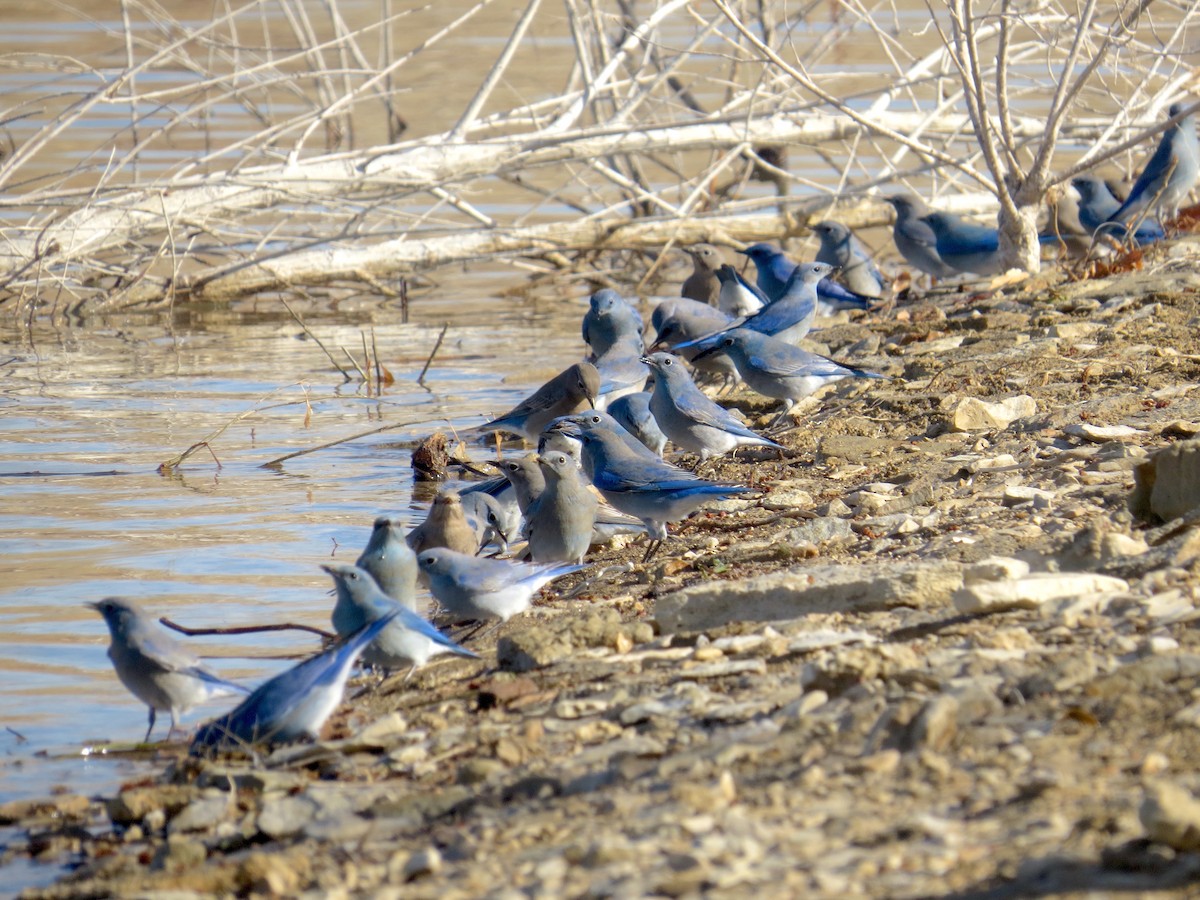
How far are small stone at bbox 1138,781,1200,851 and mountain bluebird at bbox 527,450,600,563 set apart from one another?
318 centimetres

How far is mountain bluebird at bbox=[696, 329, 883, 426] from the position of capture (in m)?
7.04

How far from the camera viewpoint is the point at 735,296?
9.52 m

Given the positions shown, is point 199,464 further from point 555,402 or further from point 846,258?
point 846,258

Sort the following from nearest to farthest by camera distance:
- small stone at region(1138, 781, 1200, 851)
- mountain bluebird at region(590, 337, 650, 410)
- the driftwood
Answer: small stone at region(1138, 781, 1200, 851) → mountain bluebird at region(590, 337, 650, 410) → the driftwood

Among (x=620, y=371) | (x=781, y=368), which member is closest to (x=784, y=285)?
(x=620, y=371)

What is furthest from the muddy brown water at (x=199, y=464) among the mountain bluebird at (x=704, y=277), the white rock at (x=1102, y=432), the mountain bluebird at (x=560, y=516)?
the white rock at (x=1102, y=432)

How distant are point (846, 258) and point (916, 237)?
555 mm

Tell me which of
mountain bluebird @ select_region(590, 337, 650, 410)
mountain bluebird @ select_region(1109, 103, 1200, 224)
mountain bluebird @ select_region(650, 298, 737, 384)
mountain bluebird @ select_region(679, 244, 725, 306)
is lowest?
mountain bluebird @ select_region(590, 337, 650, 410)

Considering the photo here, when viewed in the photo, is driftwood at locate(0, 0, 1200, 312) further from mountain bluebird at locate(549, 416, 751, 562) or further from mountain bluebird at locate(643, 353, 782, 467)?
mountain bluebird at locate(549, 416, 751, 562)

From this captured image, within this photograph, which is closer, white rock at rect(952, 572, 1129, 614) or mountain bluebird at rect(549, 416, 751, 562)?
white rock at rect(952, 572, 1129, 614)

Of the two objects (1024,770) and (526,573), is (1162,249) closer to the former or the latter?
(526,573)

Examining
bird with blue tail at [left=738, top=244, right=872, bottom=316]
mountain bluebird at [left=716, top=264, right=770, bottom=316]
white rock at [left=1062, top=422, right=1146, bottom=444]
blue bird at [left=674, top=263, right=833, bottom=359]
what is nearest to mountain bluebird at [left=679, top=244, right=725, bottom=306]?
bird with blue tail at [left=738, top=244, right=872, bottom=316]

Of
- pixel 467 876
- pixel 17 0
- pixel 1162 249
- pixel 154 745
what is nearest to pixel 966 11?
pixel 1162 249

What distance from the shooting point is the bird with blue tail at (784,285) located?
31.0 ft
